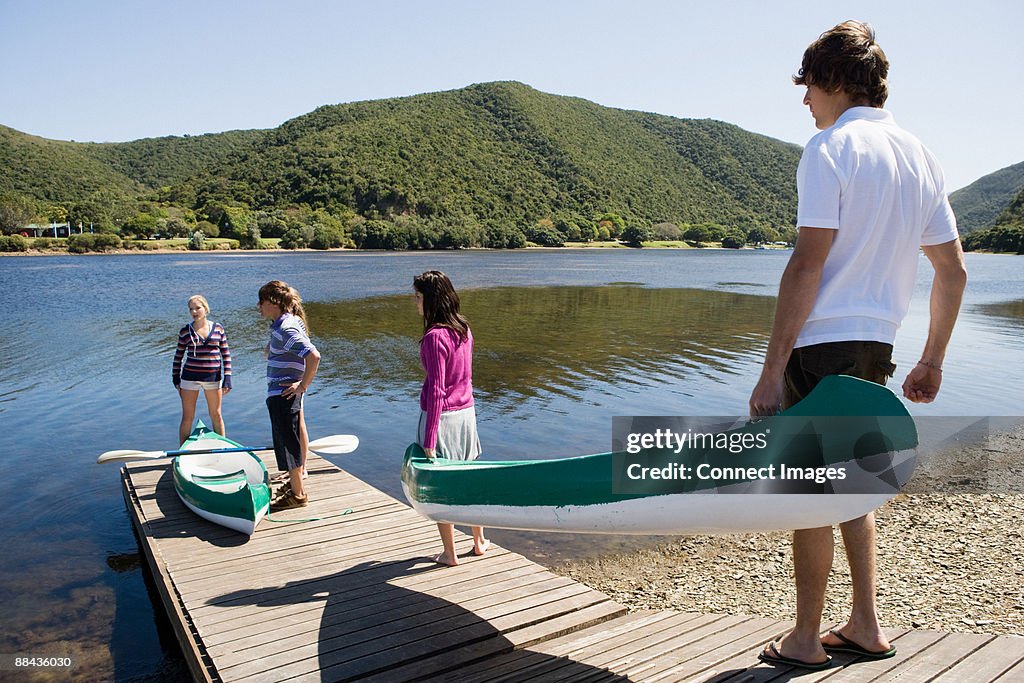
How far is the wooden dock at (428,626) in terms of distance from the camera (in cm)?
367

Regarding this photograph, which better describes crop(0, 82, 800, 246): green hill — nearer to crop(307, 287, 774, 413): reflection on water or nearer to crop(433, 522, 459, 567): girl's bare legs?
crop(307, 287, 774, 413): reflection on water

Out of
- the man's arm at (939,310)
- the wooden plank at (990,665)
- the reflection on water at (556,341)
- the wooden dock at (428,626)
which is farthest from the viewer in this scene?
the reflection on water at (556,341)

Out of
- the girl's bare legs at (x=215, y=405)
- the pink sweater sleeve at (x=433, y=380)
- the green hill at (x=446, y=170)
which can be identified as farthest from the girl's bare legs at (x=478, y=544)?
the green hill at (x=446, y=170)

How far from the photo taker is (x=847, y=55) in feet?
9.64

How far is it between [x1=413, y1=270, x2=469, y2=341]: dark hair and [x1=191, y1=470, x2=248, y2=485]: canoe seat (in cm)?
263

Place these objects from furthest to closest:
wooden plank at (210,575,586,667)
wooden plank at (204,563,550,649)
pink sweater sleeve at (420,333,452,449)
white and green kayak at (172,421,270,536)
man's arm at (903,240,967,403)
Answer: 1. white and green kayak at (172,421,270,536)
2. pink sweater sleeve at (420,333,452,449)
3. wooden plank at (204,563,550,649)
4. wooden plank at (210,575,586,667)
5. man's arm at (903,240,967,403)

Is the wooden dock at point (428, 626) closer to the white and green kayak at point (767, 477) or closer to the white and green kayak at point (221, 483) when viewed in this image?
the white and green kayak at point (221, 483)

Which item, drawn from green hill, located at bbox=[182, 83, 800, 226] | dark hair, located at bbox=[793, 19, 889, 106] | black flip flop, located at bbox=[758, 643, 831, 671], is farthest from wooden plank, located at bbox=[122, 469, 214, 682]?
green hill, located at bbox=[182, 83, 800, 226]

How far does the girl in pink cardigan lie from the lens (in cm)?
486

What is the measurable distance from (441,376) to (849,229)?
2781 mm

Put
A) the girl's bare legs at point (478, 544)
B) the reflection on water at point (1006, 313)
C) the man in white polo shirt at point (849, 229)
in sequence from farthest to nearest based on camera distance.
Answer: the reflection on water at point (1006, 313)
the girl's bare legs at point (478, 544)
the man in white polo shirt at point (849, 229)

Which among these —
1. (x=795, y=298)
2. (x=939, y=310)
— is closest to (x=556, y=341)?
(x=939, y=310)

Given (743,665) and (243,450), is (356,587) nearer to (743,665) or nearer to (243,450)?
(743,665)

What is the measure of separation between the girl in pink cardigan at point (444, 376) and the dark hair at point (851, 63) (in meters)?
2.61
